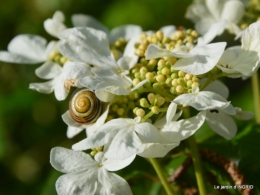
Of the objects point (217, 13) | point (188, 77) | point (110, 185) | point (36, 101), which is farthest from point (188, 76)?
point (36, 101)

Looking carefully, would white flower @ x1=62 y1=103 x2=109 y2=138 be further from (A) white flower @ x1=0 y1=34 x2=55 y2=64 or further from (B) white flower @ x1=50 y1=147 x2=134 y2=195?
(A) white flower @ x1=0 y1=34 x2=55 y2=64

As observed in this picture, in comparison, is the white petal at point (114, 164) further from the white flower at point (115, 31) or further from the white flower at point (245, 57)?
the white flower at point (115, 31)

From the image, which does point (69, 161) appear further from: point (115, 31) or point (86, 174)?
point (115, 31)

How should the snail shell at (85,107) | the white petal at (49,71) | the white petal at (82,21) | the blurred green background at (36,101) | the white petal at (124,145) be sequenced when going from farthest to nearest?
the blurred green background at (36,101) < the white petal at (82,21) < the white petal at (49,71) < the snail shell at (85,107) < the white petal at (124,145)

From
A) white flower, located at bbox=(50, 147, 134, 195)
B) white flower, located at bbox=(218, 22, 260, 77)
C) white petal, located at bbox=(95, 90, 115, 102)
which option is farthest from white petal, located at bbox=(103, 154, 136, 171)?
white flower, located at bbox=(218, 22, 260, 77)

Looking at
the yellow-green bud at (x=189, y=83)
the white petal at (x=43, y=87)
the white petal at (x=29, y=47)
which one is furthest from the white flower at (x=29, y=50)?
the yellow-green bud at (x=189, y=83)

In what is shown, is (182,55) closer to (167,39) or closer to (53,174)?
(167,39)

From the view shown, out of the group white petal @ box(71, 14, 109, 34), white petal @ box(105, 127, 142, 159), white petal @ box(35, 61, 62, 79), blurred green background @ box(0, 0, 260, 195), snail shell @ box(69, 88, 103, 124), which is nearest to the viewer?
white petal @ box(105, 127, 142, 159)
